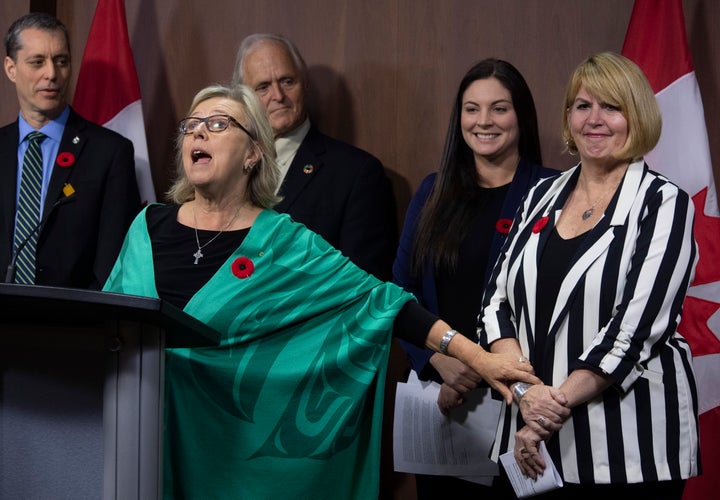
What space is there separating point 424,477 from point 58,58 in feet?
6.70

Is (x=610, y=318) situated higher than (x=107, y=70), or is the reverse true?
(x=107, y=70)

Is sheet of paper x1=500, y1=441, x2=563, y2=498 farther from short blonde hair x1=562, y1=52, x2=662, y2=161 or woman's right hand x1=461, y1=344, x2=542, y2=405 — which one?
short blonde hair x1=562, y1=52, x2=662, y2=161

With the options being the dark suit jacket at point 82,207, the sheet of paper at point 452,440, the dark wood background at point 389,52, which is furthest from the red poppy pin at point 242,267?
the dark wood background at point 389,52

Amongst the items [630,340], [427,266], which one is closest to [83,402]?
[630,340]

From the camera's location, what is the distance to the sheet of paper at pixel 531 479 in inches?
88.7

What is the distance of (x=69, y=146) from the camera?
3.70 metres

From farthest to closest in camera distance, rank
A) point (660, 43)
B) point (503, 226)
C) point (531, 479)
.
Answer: point (660, 43), point (503, 226), point (531, 479)

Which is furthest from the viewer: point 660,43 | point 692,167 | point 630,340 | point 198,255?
point 660,43

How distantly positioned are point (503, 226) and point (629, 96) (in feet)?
2.13

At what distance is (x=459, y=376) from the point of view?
281cm

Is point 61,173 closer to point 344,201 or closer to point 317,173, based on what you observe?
point 317,173

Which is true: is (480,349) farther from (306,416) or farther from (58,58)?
(58,58)

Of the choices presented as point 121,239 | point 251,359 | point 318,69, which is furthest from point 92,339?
point 318,69

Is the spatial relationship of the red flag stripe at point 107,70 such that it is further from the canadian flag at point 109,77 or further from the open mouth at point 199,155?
the open mouth at point 199,155
